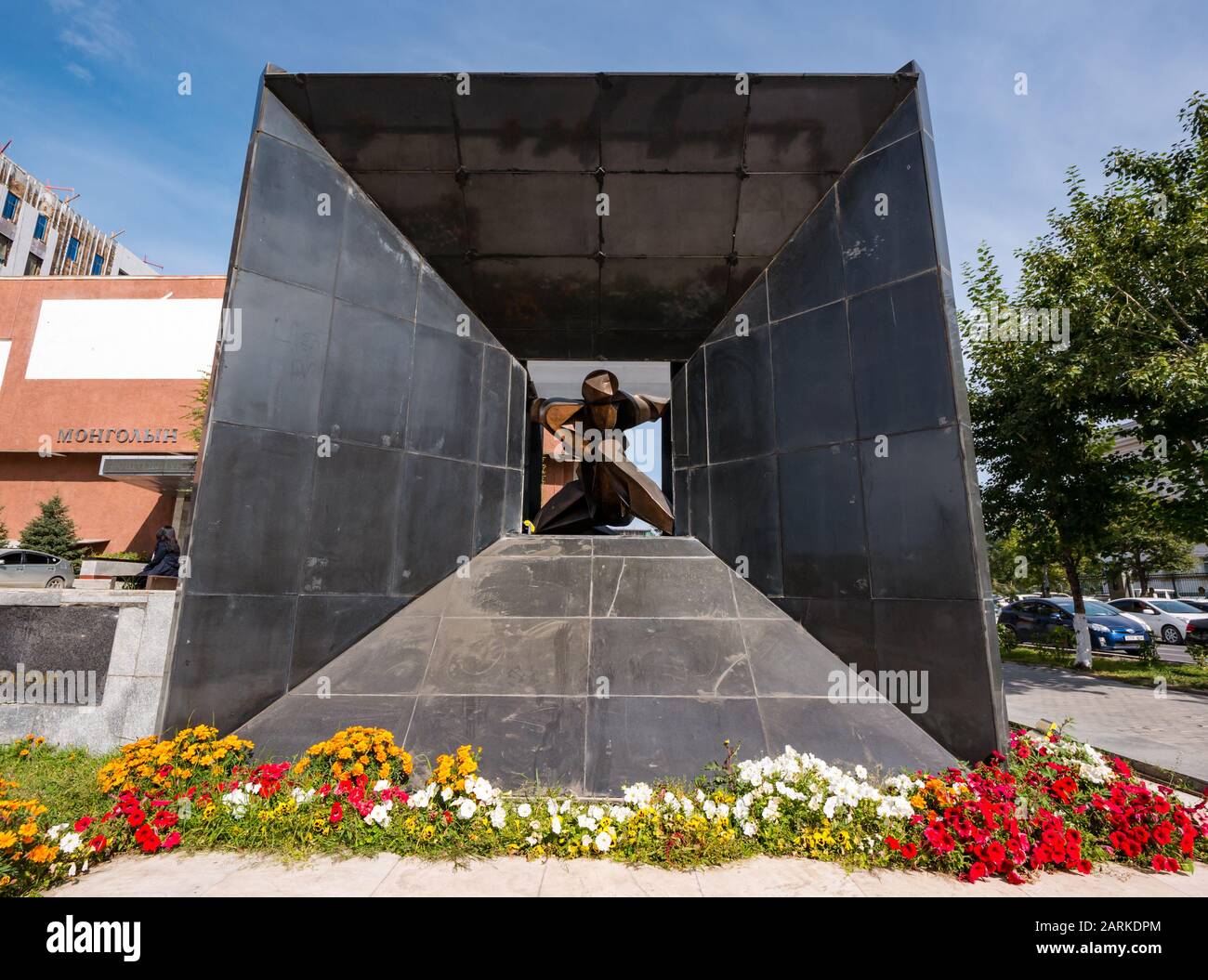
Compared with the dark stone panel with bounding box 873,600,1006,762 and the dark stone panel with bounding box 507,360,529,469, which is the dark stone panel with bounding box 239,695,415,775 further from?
the dark stone panel with bounding box 873,600,1006,762

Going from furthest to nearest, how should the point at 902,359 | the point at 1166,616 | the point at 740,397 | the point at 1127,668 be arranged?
the point at 1166,616 → the point at 1127,668 → the point at 740,397 → the point at 902,359

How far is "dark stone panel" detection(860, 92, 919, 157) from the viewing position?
21.9 feet

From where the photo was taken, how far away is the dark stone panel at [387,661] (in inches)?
236

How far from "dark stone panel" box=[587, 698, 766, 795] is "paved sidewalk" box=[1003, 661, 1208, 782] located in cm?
508

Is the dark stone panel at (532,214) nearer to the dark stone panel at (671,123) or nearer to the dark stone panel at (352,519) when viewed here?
the dark stone panel at (671,123)

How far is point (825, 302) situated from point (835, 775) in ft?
16.9

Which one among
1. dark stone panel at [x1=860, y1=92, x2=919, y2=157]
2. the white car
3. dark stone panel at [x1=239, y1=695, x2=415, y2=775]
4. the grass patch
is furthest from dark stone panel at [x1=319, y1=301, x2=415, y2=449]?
the white car

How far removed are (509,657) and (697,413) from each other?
14.3 ft

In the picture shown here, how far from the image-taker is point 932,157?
6.51 metres

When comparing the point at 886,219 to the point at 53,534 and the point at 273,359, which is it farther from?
the point at 53,534

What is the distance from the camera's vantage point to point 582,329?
29.4 ft

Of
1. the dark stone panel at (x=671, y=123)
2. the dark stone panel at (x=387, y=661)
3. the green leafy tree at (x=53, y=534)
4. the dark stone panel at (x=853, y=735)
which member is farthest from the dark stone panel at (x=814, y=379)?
the green leafy tree at (x=53, y=534)

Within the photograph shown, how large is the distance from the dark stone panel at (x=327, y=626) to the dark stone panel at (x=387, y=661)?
11cm

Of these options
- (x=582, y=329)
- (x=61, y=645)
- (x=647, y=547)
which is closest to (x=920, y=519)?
(x=647, y=547)
